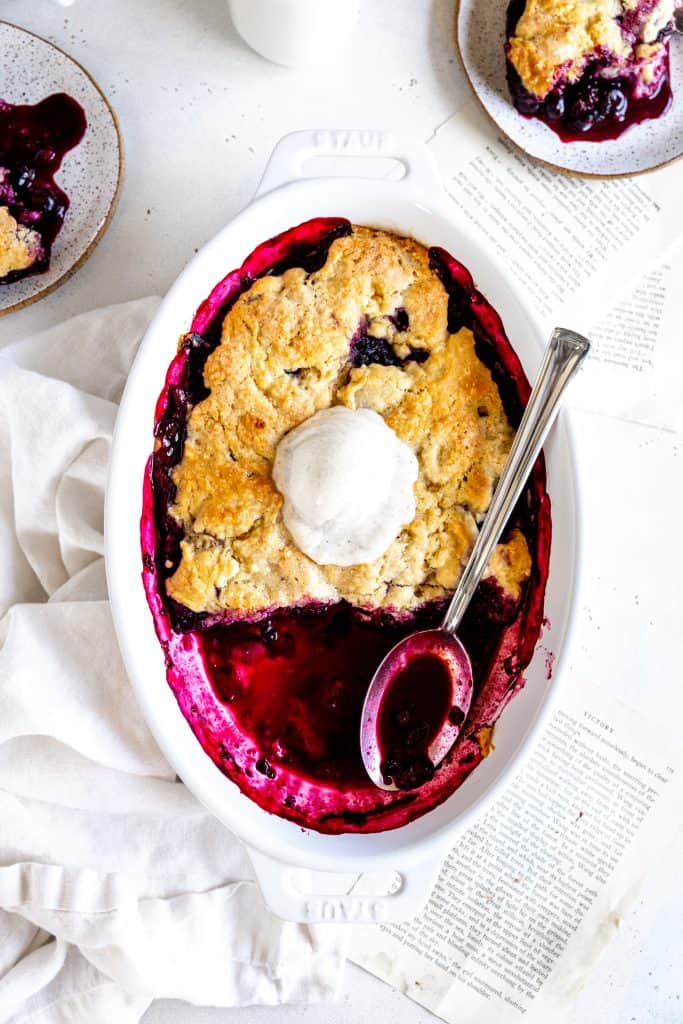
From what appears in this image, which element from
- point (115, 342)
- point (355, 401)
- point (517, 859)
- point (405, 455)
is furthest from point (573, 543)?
point (115, 342)

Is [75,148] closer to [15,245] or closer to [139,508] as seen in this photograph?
[15,245]

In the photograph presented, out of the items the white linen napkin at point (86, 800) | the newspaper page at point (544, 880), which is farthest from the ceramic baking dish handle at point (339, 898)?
the newspaper page at point (544, 880)

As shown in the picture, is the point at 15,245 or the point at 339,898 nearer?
the point at 339,898

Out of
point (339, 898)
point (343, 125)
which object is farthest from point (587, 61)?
point (339, 898)

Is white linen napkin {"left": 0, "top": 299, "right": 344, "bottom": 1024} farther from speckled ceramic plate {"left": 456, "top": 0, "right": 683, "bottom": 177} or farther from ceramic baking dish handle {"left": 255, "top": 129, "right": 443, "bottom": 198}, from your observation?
speckled ceramic plate {"left": 456, "top": 0, "right": 683, "bottom": 177}

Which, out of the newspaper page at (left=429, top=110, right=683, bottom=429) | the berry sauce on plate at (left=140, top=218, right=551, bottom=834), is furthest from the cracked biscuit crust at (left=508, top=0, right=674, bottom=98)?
the berry sauce on plate at (left=140, top=218, right=551, bottom=834)

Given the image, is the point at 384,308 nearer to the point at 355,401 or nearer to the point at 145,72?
the point at 355,401
